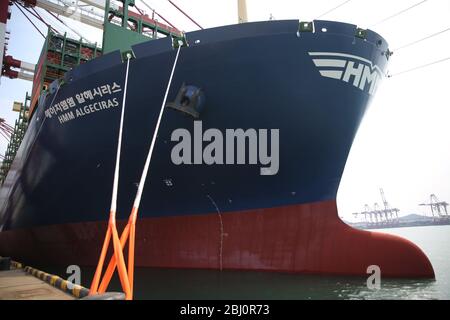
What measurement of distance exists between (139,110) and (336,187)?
534cm

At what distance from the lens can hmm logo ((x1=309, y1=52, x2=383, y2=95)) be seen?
7.45 metres

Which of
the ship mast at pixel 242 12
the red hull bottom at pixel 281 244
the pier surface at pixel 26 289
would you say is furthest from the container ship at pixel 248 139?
the ship mast at pixel 242 12

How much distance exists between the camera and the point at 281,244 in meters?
7.76

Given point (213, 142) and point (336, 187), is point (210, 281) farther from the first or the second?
point (336, 187)

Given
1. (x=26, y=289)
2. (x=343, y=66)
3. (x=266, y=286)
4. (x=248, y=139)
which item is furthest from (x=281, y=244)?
(x=26, y=289)

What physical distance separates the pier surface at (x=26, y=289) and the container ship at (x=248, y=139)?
2139mm

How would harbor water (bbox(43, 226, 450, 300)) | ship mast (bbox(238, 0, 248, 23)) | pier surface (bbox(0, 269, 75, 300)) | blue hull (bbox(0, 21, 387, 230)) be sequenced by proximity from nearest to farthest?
1. pier surface (bbox(0, 269, 75, 300))
2. harbor water (bbox(43, 226, 450, 300))
3. blue hull (bbox(0, 21, 387, 230))
4. ship mast (bbox(238, 0, 248, 23))

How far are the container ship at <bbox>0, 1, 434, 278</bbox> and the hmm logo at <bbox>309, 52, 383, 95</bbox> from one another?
26 millimetres

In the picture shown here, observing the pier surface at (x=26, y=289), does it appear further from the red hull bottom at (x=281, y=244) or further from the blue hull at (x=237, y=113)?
the red hull bottom at (x=281, y=244)

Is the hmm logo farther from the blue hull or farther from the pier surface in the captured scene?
the pier surface

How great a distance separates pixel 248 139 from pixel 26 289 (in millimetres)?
5298

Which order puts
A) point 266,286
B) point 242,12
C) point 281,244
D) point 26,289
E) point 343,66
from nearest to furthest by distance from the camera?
point 26,289 → point 266,286 → point 343,66 → point 281,244 → point 242,12

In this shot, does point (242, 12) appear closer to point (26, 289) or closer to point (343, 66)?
point (343, 66)

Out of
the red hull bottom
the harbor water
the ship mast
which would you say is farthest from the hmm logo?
the harbor water
